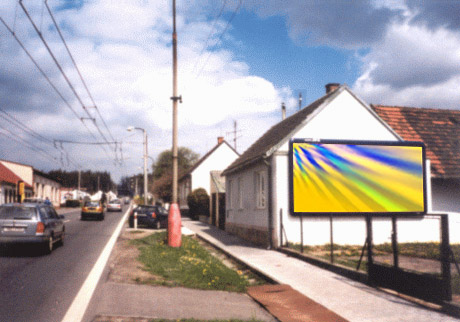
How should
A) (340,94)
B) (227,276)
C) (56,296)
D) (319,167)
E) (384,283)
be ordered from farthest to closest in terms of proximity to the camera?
(340,94) → (227,276) → (384,283) → (56,296) → (319,167)

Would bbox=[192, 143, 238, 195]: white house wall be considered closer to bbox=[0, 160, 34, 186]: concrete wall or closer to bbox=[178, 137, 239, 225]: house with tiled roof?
bbox=[178, 137, 239, 225]: house with tiled roof

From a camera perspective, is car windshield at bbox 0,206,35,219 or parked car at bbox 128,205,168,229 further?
parked car at bbox 128,205,168,229

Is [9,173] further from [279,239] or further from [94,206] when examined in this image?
[279,239]

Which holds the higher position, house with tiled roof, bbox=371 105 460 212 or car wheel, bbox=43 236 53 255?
house with tiled roof, bbox=371 105 460 212

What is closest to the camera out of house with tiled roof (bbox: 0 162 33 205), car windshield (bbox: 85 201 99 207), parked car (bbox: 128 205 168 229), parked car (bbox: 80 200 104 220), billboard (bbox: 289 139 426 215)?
billboard (bbox: 289 139 426 215)

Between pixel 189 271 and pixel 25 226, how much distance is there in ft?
19.4

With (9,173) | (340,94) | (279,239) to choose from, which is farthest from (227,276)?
(9,173)

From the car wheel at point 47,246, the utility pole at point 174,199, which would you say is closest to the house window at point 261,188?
the utility pole at point 174,199

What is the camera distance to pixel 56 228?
14.3 m

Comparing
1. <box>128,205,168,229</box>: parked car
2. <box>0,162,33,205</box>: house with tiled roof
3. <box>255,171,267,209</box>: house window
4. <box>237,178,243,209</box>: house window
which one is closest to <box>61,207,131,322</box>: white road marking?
<box>255,171,267,209</box>: house window

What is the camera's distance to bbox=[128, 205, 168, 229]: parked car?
24.9 metres

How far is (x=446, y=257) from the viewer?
6.61 meters

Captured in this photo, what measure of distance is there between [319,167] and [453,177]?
47.4 ft

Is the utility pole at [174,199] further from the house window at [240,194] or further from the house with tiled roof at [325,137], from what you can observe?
the house window at [240,194]
